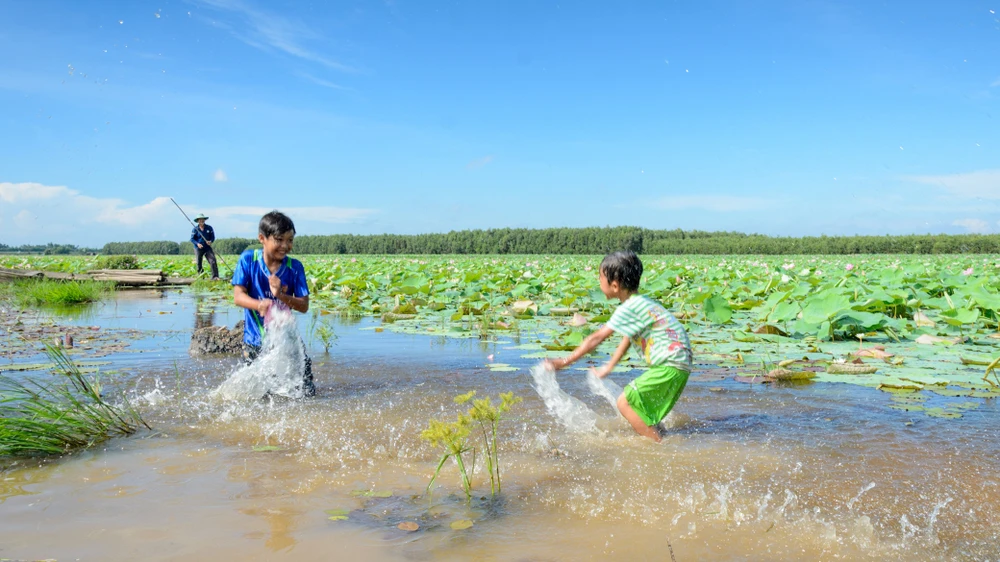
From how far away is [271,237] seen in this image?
378 cm

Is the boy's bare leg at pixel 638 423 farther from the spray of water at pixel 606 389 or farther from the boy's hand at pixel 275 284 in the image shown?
the boy's hand at pixel 275 284

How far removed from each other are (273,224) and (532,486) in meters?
2.17

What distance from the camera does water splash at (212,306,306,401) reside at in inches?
154

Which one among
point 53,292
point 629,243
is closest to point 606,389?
point 53,292

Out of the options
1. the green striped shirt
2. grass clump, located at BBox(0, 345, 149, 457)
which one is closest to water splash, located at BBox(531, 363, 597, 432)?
the green striped shirt

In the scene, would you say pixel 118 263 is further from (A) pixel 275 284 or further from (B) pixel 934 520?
(B) pixel 934 520

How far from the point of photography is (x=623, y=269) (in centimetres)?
328

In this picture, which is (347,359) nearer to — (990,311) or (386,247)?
(990,311)

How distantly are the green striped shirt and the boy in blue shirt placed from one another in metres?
1.82

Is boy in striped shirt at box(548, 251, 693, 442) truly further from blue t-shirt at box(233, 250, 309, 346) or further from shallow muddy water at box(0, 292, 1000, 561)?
blue t-shirt at box(233, 250, 309, 346)

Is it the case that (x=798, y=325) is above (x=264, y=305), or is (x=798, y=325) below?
below

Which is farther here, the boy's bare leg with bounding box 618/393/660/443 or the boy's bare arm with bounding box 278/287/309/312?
the boy's bare arm with bounding box 278/287/309/312

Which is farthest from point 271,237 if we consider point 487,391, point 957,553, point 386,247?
point 386,247

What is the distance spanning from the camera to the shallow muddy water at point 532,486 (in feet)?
6.50
